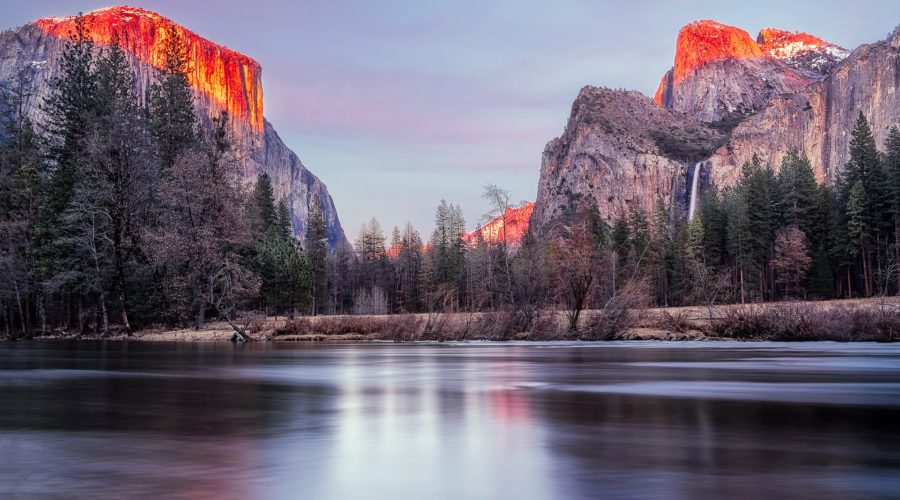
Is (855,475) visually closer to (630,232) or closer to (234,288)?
(234,288)

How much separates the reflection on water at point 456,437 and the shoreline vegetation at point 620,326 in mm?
17168

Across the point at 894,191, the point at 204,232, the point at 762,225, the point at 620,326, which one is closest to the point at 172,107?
the point at 204,232

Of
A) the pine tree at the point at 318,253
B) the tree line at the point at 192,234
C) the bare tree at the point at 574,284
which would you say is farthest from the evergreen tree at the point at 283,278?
the bare tree at the point at 574,284

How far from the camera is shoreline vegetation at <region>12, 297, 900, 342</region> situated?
98.0 ft

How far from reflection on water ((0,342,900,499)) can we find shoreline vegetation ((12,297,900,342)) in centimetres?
1717

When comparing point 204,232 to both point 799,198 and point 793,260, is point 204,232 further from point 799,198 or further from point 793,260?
point 799,198

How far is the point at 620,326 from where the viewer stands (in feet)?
112

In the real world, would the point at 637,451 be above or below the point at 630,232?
below

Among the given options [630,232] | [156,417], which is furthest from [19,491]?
[630,232]

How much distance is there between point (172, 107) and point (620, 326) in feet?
159

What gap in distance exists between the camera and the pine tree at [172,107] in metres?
63.1

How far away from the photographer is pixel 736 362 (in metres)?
18.9

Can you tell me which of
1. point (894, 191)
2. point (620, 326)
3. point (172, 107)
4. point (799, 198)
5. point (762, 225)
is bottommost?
point (620, 326)

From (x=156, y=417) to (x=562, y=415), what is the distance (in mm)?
4793
